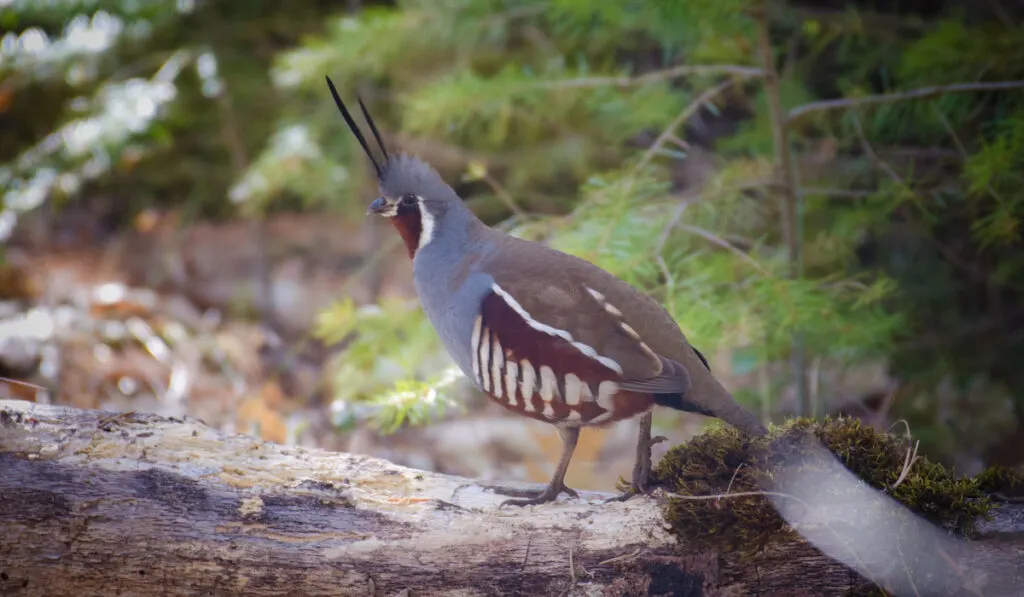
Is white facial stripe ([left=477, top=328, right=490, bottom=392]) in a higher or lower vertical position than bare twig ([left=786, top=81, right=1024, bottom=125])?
lower

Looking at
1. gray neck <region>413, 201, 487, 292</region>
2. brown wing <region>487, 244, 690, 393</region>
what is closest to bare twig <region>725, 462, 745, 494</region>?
brown wing <region>487, 244, 690, 393</region>

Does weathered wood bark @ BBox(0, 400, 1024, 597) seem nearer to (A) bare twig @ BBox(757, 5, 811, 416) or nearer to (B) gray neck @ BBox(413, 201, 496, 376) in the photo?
(B) gray neck @ BBox(413, 201, 496, 376)

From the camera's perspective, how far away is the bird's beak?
2.62 m

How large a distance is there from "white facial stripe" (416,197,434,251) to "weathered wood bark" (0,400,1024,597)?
838 mm

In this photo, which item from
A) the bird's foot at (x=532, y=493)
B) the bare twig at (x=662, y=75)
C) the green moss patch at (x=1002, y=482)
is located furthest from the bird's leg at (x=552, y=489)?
the bare twig at (x=662, y=75)

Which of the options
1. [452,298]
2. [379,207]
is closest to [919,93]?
[452,298]

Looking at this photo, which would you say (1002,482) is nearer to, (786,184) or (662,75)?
(786,184)

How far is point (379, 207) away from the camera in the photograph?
2.63 metres

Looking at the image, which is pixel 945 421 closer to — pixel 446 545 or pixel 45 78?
pixel 446 545

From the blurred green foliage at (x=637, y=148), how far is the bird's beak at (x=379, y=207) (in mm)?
582

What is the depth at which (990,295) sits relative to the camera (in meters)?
4.55

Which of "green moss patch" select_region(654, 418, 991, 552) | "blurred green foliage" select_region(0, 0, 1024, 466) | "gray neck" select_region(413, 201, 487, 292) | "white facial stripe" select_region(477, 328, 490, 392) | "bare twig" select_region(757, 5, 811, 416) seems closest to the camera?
"green moss patch" select_region(654, 418, 991, 552)

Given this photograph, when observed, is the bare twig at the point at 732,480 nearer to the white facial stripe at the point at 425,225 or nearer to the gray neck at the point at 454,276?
A: the gray neck at the point at 454,276

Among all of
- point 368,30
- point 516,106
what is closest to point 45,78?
point 368,30
